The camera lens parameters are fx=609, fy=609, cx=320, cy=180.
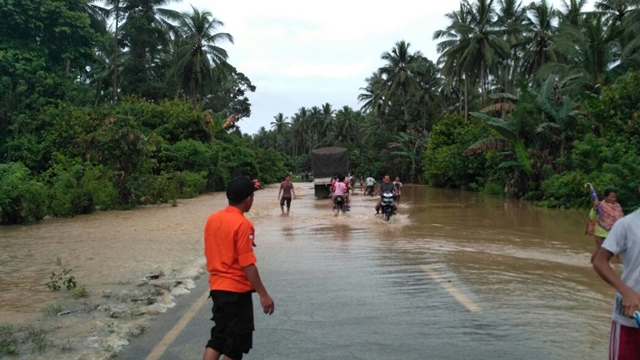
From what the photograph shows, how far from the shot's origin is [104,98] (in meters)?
54.4

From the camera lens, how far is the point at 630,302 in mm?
3512

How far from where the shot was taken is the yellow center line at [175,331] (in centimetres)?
582

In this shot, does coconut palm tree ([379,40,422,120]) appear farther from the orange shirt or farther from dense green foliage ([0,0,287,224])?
the orange shirt

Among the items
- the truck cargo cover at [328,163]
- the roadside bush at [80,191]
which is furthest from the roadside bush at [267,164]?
the roadside bush at [80,191]

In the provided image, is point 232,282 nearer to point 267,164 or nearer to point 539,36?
point 539,36

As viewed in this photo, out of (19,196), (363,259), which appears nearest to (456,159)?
(19,196)

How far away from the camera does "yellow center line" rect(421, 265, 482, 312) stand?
7682 mm

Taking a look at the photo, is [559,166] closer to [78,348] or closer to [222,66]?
[78,348]

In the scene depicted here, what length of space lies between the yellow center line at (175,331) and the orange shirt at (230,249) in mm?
1675

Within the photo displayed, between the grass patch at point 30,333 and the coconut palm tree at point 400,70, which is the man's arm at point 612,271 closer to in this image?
the grass patch at point 30,333

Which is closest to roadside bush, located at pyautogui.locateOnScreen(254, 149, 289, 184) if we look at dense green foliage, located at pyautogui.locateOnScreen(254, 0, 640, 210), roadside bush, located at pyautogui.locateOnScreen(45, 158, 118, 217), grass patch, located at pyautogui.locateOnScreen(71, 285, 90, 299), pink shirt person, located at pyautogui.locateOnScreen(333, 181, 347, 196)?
dense green foliage, located at pyautogui.locateOnScreen(254, 0, 640, 210)

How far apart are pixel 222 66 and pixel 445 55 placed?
1961 centimetres

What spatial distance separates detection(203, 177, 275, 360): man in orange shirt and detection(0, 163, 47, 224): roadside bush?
16.2 meters

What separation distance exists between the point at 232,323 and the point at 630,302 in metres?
Result: 2.63
